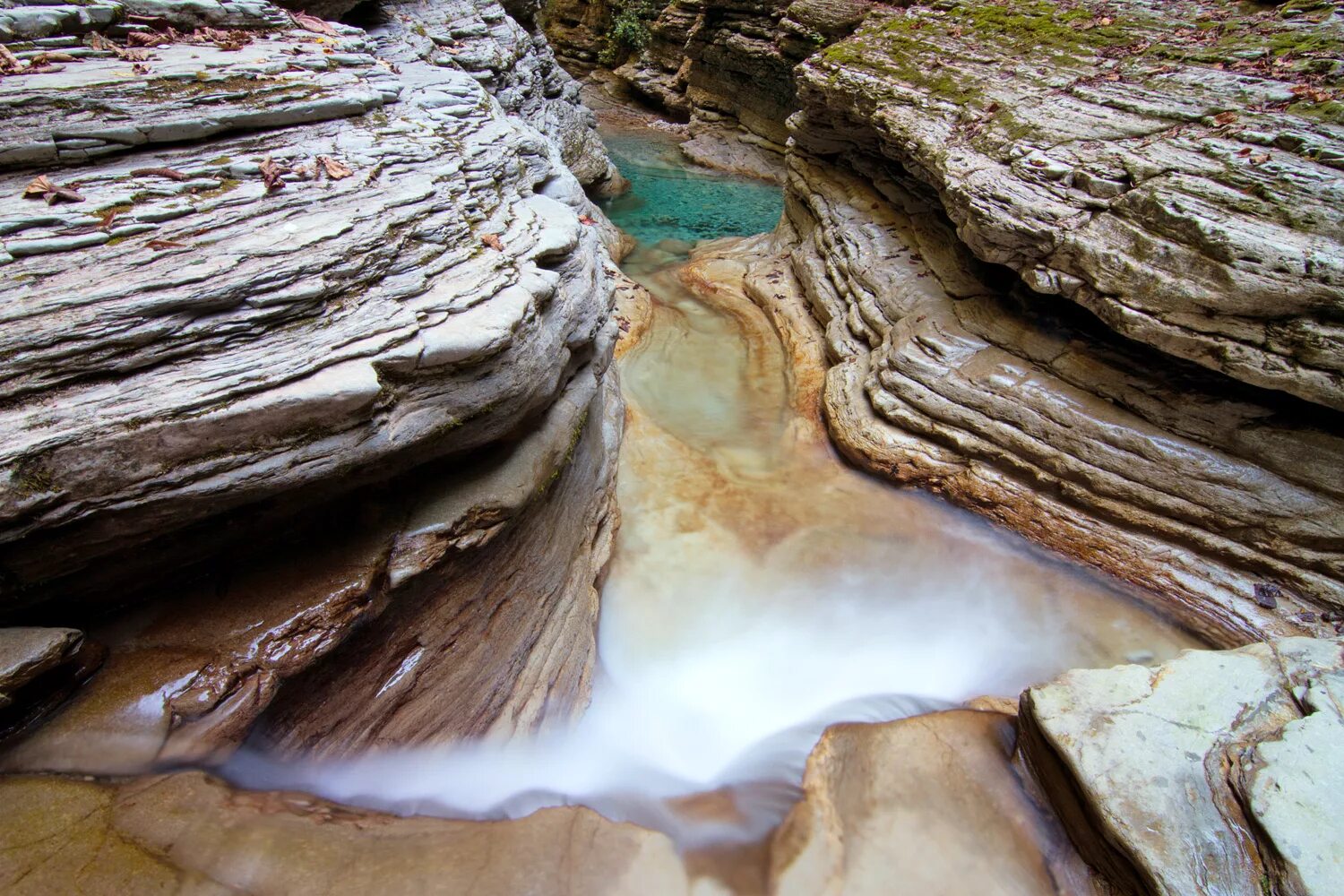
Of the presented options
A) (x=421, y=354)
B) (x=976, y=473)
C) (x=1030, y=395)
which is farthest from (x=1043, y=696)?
(x=421, y=354)

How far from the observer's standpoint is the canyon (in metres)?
2.47

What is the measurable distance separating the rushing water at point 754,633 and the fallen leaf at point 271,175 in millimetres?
3053

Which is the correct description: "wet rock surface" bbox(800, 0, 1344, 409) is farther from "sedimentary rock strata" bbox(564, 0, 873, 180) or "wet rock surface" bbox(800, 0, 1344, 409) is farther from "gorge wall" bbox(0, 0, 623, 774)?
→ "sedimentary rock strata" bbox(564, 0, 873, 180)

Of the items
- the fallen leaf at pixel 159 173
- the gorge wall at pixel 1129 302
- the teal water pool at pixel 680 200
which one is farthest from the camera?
the teal water pool at pixel 680 200

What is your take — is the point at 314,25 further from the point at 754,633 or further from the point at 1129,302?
the point at 1129,302

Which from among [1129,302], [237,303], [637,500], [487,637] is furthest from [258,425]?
[1129,302]

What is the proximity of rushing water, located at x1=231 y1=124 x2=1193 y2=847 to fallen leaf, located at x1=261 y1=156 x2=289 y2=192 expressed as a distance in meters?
3.05

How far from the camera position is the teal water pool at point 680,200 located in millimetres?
12891

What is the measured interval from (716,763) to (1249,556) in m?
4.58

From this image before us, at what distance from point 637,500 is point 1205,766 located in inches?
173

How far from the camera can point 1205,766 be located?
3.21 m

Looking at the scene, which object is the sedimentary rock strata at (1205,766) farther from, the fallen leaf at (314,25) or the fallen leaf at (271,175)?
the fallen leaf at (314,25)

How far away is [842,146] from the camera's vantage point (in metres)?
9.51

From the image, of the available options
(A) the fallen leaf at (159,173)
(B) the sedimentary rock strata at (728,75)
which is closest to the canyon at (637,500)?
(A) the fallen leaf at (159,173)
